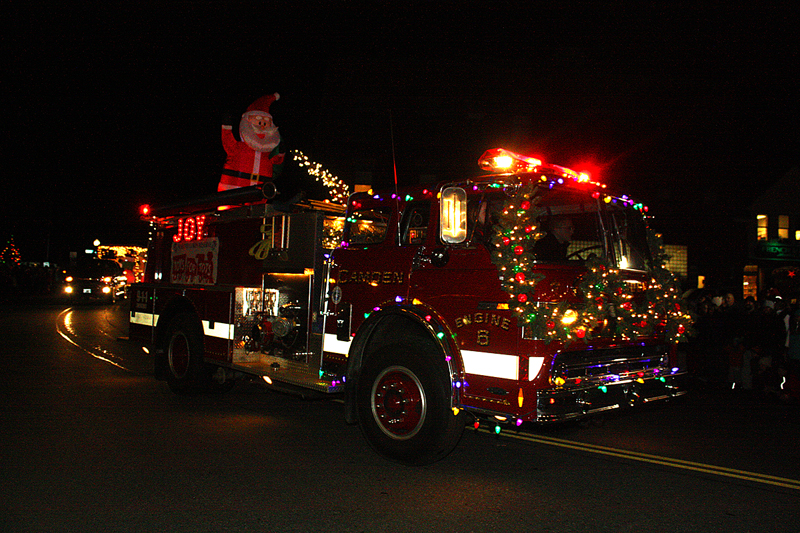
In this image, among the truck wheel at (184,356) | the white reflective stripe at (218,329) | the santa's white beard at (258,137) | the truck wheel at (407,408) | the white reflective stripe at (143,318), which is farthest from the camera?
the santa's white beard at (258,137)

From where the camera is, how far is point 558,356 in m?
5.05

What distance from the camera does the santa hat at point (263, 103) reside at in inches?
403

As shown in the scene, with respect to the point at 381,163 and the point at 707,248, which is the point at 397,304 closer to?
the point at 381,163

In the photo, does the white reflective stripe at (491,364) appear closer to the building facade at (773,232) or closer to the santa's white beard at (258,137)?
the santa's white beard at (258,137)

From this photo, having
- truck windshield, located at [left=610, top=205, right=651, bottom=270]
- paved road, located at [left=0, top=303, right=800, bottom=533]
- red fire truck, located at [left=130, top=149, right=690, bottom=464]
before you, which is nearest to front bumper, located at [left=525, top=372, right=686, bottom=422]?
red fire truck, located at [left=130, top=149, right=690, bottom=464]

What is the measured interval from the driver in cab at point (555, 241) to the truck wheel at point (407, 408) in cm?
123

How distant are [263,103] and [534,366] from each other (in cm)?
703

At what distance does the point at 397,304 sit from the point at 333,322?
1.04 metres

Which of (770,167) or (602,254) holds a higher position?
(770,167)

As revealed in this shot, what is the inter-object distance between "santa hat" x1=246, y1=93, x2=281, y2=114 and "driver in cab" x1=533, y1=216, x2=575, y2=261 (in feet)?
19.0

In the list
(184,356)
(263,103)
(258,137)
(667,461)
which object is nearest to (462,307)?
(667,461)

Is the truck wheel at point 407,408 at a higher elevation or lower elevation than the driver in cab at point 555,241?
lower

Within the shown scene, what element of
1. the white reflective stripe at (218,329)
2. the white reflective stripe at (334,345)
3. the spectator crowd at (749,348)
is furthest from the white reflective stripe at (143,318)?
the spectator crowd at (749,348)

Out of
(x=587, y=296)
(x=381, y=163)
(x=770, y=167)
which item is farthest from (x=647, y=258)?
(x=770, y=167)
